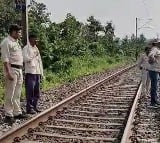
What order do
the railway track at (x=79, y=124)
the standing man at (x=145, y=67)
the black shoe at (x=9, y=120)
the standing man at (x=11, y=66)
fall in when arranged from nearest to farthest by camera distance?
the railway track at (x=79, y=124) → the standing man at (x=11, y=66) → the black shoe at (x=9, y=120) → the standing man at (x=145, y=67)

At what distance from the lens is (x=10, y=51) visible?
27.2 ft

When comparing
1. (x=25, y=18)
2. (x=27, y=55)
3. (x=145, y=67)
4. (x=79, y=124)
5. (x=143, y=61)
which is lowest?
(x=79, y=124)

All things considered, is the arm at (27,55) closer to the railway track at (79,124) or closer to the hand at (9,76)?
the railway track at (79,124)

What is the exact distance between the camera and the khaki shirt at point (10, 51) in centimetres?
814

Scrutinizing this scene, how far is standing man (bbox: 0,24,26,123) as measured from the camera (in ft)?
26.7

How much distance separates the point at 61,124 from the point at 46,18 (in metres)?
20.9

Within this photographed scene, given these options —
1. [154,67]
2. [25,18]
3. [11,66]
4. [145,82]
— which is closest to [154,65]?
[154,67]

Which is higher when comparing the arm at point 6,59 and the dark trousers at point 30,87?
the arm at point 6,59

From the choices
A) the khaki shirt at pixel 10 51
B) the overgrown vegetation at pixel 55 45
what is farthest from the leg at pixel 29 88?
the overgrown vegetation at pixel 55 45

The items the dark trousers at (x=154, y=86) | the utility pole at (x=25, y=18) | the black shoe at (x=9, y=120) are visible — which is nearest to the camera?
the black shoe at (x=9, y=120)

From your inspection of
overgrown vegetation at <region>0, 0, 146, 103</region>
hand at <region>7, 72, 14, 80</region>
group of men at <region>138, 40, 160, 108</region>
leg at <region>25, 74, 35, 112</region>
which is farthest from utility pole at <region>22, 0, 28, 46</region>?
hand at <region>7, 72, 14, 80</region>

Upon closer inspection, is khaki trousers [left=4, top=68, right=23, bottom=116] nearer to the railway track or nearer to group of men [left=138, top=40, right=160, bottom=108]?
the railway track

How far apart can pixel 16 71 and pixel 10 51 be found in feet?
1.33

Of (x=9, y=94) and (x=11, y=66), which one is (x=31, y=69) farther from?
(x=9, y=94)
